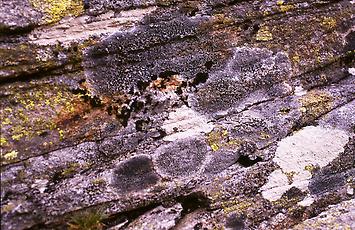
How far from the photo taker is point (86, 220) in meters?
2.16

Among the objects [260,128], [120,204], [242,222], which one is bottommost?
[242,222]

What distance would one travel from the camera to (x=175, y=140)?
2.37 meters

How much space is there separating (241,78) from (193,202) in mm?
735

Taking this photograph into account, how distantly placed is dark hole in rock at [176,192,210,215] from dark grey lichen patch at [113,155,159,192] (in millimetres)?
207

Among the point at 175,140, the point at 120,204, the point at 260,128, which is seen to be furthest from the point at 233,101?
the point at 120,204

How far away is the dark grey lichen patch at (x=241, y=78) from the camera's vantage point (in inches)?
95.3

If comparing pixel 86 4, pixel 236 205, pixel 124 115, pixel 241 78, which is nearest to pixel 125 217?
pixel 124 115

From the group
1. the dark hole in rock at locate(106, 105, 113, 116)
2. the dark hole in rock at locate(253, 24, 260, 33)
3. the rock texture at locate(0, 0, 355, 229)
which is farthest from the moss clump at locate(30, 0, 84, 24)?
the dark hole in rock at locate(253, 24, 260, 33)

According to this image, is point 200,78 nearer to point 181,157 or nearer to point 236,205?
point 181,157

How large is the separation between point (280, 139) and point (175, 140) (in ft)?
2.07

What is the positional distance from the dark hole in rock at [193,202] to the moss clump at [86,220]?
0.45 m

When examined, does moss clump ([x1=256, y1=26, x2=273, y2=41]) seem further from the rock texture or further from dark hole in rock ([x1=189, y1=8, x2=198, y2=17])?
dark hole in rock ([x1=189, y1=8, x2=198, y2=17])

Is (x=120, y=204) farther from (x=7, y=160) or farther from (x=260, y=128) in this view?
(x=260, y=128)

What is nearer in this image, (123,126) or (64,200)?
(64,200)
